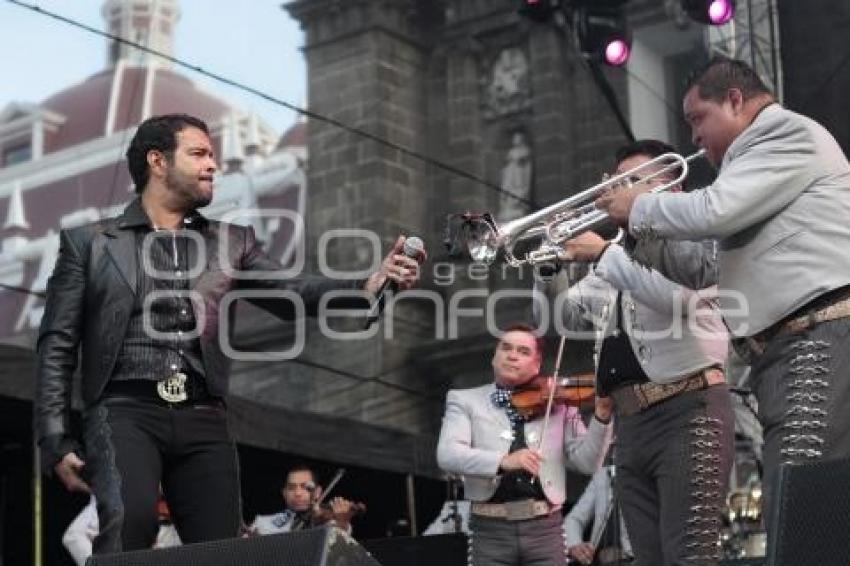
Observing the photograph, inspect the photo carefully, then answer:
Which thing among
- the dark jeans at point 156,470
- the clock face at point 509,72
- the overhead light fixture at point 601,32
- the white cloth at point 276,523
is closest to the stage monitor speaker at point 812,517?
the dark jeans at point 156,470

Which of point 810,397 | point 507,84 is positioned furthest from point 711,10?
point 507,84

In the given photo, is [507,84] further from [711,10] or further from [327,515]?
[327,515]

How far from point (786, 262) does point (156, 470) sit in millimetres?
2001

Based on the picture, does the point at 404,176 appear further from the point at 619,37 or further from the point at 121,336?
the point at 121,336

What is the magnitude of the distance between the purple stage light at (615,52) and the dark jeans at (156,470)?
6.96 metres

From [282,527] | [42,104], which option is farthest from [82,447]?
[42,104]

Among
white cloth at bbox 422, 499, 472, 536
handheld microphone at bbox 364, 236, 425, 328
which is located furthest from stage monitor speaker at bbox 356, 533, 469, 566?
handheld microphone at bbox 364, 236, 425, 328

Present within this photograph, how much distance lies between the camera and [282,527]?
1126 centimetres

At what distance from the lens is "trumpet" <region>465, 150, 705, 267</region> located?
579cm

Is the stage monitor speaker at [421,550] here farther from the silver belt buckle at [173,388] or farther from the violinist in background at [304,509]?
the silver belt buckle at [173,388]

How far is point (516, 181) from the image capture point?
67.2 feet

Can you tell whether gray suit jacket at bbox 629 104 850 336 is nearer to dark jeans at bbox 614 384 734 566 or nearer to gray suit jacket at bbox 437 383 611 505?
dark jeans at bbox 614 384 734 566

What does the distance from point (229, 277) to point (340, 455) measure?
7625mm

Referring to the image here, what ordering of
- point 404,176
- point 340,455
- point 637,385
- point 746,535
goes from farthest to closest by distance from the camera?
point 404,176, point 340,455, point 746,535, point 637,385
